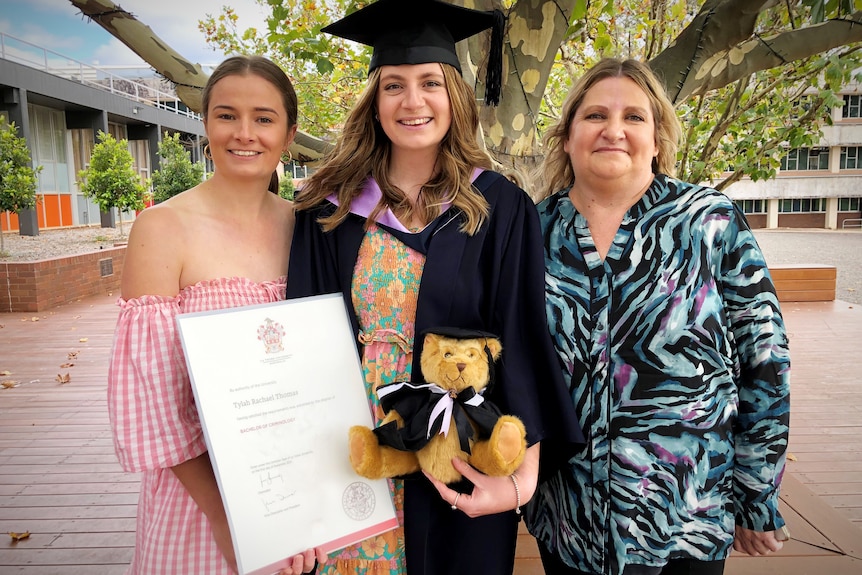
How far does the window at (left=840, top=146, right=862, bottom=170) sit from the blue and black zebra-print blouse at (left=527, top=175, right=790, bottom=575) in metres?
40.2

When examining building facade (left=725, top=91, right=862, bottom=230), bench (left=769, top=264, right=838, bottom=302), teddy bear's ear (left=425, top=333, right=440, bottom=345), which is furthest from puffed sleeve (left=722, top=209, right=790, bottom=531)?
building facade (left=725, top=91, right=862, bottom=230)

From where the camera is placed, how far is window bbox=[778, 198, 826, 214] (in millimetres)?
35406

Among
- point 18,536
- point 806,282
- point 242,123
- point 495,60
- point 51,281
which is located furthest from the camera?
point 806,282

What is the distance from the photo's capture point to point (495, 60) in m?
2.27

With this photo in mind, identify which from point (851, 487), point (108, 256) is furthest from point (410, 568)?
point (108, 256)

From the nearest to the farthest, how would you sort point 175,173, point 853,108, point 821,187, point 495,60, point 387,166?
point 387,166, point 495,60, point 175,173, point 853,108, point 821,187

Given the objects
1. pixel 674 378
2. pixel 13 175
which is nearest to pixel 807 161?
pixel 13 175

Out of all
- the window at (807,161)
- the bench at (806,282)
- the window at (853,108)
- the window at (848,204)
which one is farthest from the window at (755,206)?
the bench at (806,282)

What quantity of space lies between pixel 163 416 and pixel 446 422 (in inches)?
29.7

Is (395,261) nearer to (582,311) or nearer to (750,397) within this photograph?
(582,311)

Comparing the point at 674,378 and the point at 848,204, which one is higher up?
the point at 848,204

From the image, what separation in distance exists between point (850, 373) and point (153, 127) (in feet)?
102

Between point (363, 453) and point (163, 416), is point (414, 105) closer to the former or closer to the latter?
point (363, 453)

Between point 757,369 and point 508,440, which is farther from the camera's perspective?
point 757,369
